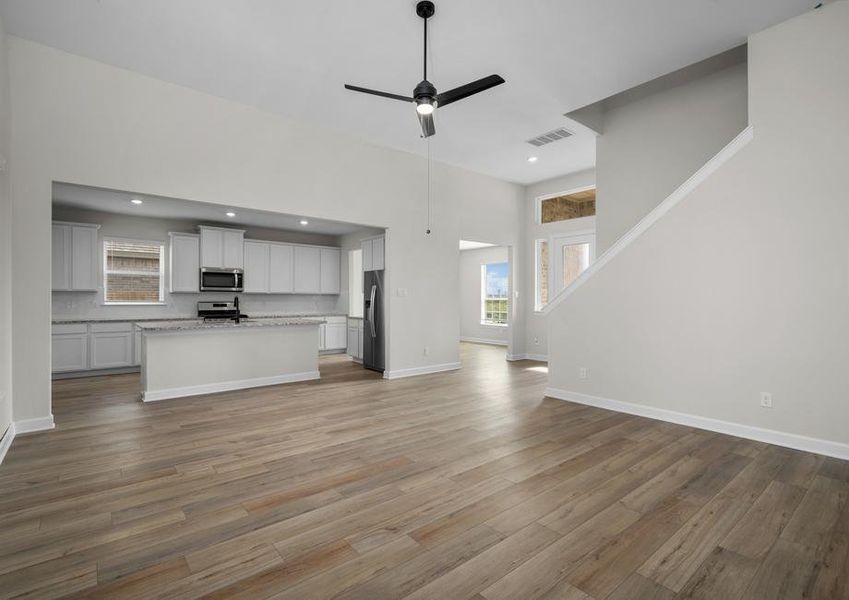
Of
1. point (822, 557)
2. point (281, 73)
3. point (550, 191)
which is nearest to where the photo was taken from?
point (822, 557)

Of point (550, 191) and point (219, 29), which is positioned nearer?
point (219, 29)

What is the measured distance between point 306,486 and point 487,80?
3098mm

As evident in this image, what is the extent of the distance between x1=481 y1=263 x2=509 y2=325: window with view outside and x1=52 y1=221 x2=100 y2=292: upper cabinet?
8350mm

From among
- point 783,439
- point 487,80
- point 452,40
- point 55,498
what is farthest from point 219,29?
point 783,439

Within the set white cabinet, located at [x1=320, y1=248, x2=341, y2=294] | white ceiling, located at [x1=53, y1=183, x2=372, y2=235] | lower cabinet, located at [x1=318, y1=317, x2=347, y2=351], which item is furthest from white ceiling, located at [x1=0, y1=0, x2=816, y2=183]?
lower cabinet, located at [x1=318, y1=317, x2=347, y2=351]

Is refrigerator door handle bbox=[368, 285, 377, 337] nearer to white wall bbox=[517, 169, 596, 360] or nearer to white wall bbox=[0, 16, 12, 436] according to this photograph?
white wall bbox=[517, 169, 596, 360]

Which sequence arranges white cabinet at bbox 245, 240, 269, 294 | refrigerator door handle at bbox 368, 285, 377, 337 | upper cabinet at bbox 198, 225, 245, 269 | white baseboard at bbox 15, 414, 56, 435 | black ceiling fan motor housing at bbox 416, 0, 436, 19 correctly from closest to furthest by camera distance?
1. black ceiling fan motor housing at bbox 416, 0, 436, 19
2. white baseboard at bbox 15, 414, 56, 435
3. refrigerator door handle at bbox 368, 285, 377, 337
4. upper cabinet at bbox 198, 225, 245, 269
5. white cabinet at bbox 245, 240, 269, 294

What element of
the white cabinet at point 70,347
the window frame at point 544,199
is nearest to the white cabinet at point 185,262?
the white cabinet at point 70,347

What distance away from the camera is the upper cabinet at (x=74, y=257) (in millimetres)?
6523

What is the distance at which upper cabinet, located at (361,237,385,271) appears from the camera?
6.55 m

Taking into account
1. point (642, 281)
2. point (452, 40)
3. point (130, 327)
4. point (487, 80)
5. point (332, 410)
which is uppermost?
point (452, 40)

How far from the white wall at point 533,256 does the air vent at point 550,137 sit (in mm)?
1858

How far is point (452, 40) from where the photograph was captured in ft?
12.0

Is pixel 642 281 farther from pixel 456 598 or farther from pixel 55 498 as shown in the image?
pixel 55 498
